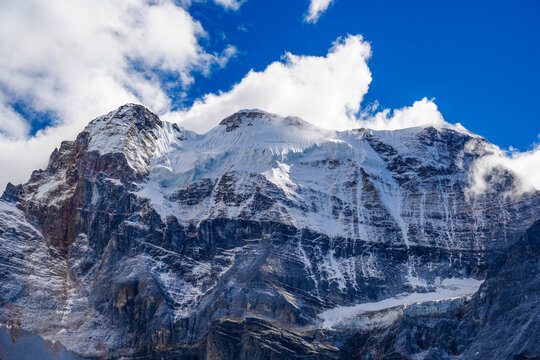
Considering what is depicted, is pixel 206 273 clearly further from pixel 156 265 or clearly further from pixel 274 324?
pixel 274 324

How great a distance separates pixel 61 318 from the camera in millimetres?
186750

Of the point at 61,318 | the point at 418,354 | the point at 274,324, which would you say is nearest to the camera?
the point at 418,354

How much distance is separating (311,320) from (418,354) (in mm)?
25892

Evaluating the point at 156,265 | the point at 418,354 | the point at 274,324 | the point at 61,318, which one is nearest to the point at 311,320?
the point at 274,324

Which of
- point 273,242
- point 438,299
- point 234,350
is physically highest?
point 273,242

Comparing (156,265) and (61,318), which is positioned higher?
(156,265)

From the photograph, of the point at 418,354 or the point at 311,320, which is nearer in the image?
the point at 418,354

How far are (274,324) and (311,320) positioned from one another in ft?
30.5

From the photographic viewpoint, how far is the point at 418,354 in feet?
533

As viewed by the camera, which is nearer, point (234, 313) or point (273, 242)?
point (234, 313)

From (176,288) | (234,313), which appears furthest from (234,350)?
(176,288)

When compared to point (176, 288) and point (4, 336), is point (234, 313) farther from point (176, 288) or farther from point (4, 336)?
point (4, 336)

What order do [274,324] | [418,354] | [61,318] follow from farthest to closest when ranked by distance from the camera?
[61,318]
[274,324]
[418,354]

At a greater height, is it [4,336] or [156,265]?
[156,265]
